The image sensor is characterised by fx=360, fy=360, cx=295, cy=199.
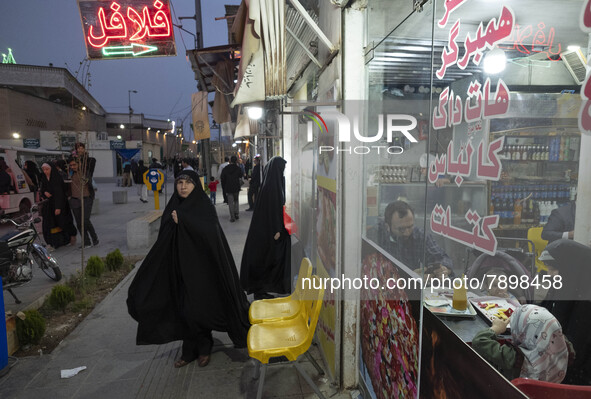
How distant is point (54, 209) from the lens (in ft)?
26.1

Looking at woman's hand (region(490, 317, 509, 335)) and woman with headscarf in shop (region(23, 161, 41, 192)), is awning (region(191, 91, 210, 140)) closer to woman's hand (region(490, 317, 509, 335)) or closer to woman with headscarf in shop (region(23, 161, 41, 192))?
woman with headscarf in shop (region(23, 161, 41, 192))

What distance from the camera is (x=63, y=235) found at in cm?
829

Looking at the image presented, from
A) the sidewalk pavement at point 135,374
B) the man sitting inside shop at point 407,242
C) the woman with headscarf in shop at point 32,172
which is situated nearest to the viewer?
the man sitting inside shop at point 407,242

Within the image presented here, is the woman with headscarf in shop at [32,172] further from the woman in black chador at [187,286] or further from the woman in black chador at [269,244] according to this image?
the woman in black chador at [187,286]

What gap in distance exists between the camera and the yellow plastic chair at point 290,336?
270 cm

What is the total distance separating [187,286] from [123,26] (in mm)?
6409

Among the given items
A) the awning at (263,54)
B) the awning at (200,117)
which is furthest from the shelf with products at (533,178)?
the awning at (200,117)

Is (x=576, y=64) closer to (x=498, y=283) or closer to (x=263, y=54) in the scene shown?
(x=498, y=283)

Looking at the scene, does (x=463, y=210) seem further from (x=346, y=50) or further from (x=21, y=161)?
(x=21, y=161)

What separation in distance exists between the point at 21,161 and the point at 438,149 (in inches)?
610

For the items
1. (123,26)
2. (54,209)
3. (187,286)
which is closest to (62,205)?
(54,209)

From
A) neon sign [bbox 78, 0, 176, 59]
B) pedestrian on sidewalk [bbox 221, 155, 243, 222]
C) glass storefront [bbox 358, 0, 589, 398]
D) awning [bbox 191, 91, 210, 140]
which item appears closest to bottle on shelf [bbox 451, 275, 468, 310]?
glass storefront [bbox 358, 0, 589, 398]

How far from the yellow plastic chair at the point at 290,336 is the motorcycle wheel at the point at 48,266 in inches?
175

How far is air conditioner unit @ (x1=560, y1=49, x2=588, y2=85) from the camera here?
1115 mm
